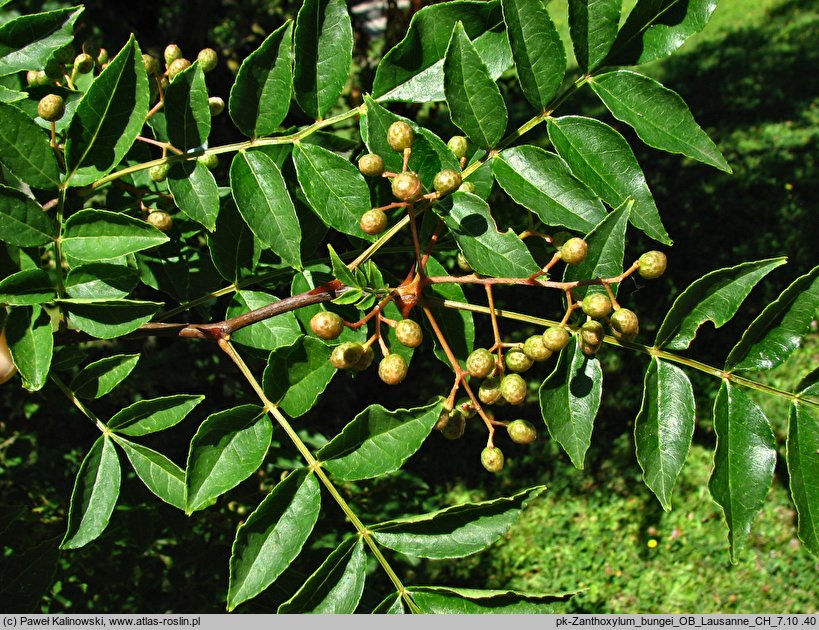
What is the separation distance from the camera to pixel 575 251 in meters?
1.39

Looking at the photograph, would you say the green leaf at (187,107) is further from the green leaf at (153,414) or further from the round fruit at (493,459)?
the round fruit at (493,459)

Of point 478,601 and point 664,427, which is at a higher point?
point 664,427

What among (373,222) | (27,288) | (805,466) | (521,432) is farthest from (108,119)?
(805,466)

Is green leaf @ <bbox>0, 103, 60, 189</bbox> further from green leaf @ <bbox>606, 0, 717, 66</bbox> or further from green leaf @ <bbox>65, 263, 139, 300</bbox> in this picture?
green leaf @ <bbox>606, 0, 717, 66</bbox>

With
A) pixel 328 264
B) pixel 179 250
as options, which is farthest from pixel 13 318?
pixel 328 264

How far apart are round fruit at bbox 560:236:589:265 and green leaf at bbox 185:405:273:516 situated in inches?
29.0

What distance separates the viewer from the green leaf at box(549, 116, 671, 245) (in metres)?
1.42

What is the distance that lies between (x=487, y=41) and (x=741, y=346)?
2.94 feet

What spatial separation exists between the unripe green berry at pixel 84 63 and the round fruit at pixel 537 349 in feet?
4.22

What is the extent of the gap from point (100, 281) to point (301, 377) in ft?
1.57

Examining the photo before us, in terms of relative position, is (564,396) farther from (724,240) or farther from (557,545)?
(724,240)

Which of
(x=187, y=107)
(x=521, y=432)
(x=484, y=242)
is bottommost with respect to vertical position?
(x=521, y=432)

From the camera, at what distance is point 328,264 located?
195 cm

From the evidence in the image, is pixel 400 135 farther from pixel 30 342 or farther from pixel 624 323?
pixel 30 342
